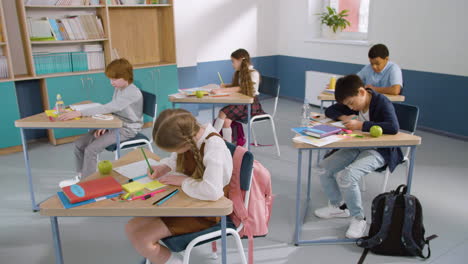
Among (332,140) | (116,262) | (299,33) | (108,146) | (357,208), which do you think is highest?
(299,33)

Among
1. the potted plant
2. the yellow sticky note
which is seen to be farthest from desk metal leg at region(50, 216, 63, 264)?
the potted plant

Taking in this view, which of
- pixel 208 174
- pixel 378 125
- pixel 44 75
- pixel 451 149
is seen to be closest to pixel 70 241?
pixel 208 174

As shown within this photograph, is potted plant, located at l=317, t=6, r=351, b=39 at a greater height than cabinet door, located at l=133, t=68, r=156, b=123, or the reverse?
potted plant, located at l=317, t=6, r=351, b=39

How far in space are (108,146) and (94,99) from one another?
192 centimetres

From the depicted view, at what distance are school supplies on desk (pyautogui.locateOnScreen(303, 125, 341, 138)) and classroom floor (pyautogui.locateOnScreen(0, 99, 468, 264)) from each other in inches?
29.3

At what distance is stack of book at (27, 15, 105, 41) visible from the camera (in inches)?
179

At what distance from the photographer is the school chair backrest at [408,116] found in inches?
116

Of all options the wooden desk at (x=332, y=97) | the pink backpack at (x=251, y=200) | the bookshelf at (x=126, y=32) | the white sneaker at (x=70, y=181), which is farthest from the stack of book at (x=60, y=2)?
the pink backpack at (x=251, y=200)

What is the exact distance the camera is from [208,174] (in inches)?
68.3

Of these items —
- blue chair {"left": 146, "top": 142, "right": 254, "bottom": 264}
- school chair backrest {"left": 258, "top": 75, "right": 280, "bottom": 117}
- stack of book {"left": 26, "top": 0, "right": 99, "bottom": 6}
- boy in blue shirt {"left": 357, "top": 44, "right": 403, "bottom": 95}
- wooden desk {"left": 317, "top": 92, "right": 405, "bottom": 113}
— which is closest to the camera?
blue chair {"left": 146, "top": 142, "right": 254, "bottom": 264}

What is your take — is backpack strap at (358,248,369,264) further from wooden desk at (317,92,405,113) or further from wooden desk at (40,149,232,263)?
wooden desk at (317,92,405,113)

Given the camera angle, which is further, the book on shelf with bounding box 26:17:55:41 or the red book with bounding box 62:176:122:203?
the book on shelf with bounding box 26:17:55:41

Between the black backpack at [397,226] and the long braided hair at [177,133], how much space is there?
1317 mm

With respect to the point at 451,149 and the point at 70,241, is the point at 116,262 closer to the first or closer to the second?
the point at 70,241
